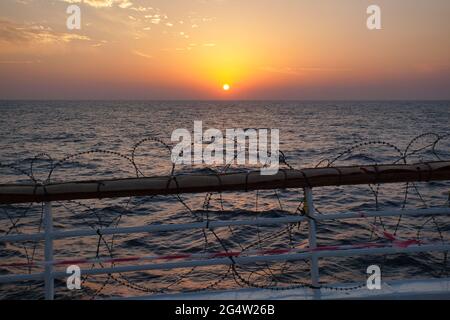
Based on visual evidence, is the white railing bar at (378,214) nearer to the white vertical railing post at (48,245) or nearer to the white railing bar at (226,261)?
the white railing bar at (226,261)

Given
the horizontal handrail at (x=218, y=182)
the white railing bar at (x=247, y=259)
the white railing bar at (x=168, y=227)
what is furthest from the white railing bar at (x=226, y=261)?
the horizontal handrail at (x=218, y=182)

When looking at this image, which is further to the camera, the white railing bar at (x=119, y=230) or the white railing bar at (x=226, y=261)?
the white railing bar at (x=226, y=261)

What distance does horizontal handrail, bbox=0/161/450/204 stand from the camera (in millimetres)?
2986

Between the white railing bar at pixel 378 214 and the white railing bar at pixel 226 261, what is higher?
the white railing bar at pixel 378 214

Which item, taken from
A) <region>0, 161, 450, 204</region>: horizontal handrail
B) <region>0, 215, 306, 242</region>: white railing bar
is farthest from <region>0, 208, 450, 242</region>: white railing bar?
<region>0, 161, 450, 204</region>: horizontal handrail

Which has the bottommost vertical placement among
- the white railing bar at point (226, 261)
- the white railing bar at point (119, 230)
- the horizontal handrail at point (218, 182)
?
the white railing bar at point (226, 261)

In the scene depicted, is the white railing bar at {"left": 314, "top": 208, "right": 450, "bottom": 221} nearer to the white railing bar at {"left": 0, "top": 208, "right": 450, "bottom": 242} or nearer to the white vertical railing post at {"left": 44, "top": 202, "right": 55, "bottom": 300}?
the white railing bar at {"left": 0, "top": 208, "right": 450, "bottom": 242}

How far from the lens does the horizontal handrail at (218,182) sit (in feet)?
9.80

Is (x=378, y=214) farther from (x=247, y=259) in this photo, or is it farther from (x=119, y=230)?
(x=119, y=230)

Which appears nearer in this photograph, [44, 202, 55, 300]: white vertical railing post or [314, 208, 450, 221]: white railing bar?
[44, 202, 55, 300]: white vertical railing post
